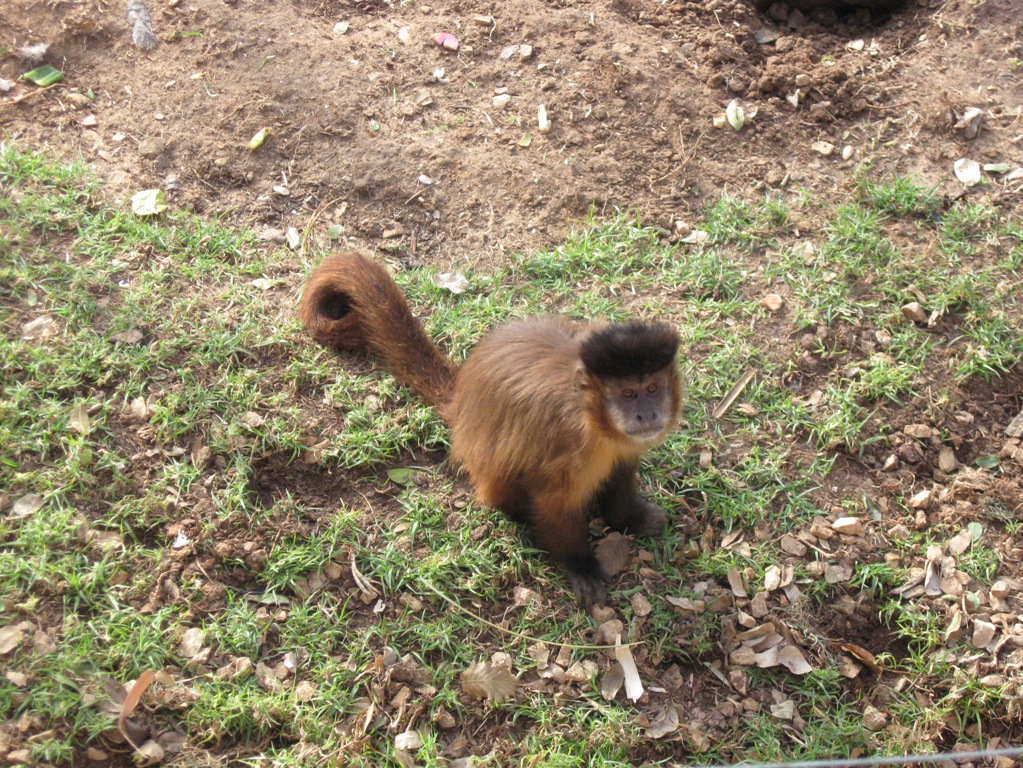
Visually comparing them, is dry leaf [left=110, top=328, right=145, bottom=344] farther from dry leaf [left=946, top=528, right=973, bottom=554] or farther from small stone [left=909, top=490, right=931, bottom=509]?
dry leaf [left=946, top=528, right=973, bottom=554]

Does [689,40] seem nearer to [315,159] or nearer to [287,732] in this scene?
[315,159]

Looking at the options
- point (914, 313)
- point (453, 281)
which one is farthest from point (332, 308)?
point (914, 313)

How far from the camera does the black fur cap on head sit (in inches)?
121

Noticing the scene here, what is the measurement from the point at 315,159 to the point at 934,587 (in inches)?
142

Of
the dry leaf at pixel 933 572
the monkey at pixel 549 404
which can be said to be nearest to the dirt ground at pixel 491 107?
the monkey at pixel 549 404

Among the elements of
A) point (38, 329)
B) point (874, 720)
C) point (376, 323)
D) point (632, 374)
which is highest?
point (632, 374)

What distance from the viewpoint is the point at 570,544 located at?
3461 millimetres

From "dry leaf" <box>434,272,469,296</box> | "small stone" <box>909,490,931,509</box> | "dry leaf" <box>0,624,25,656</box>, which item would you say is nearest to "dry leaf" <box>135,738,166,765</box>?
"dry leaf" <box>0,624,25,656</box>

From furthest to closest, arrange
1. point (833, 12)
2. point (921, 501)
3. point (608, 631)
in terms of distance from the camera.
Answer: point (833, 12)
point (921, 501)
point (608, 631)

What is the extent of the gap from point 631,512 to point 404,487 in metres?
0.96

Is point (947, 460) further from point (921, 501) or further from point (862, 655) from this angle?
point (862, 655)

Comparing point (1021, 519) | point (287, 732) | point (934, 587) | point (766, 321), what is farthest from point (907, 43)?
point (287, 732)

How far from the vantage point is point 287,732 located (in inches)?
120

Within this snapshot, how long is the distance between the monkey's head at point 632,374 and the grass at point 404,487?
72 cm
